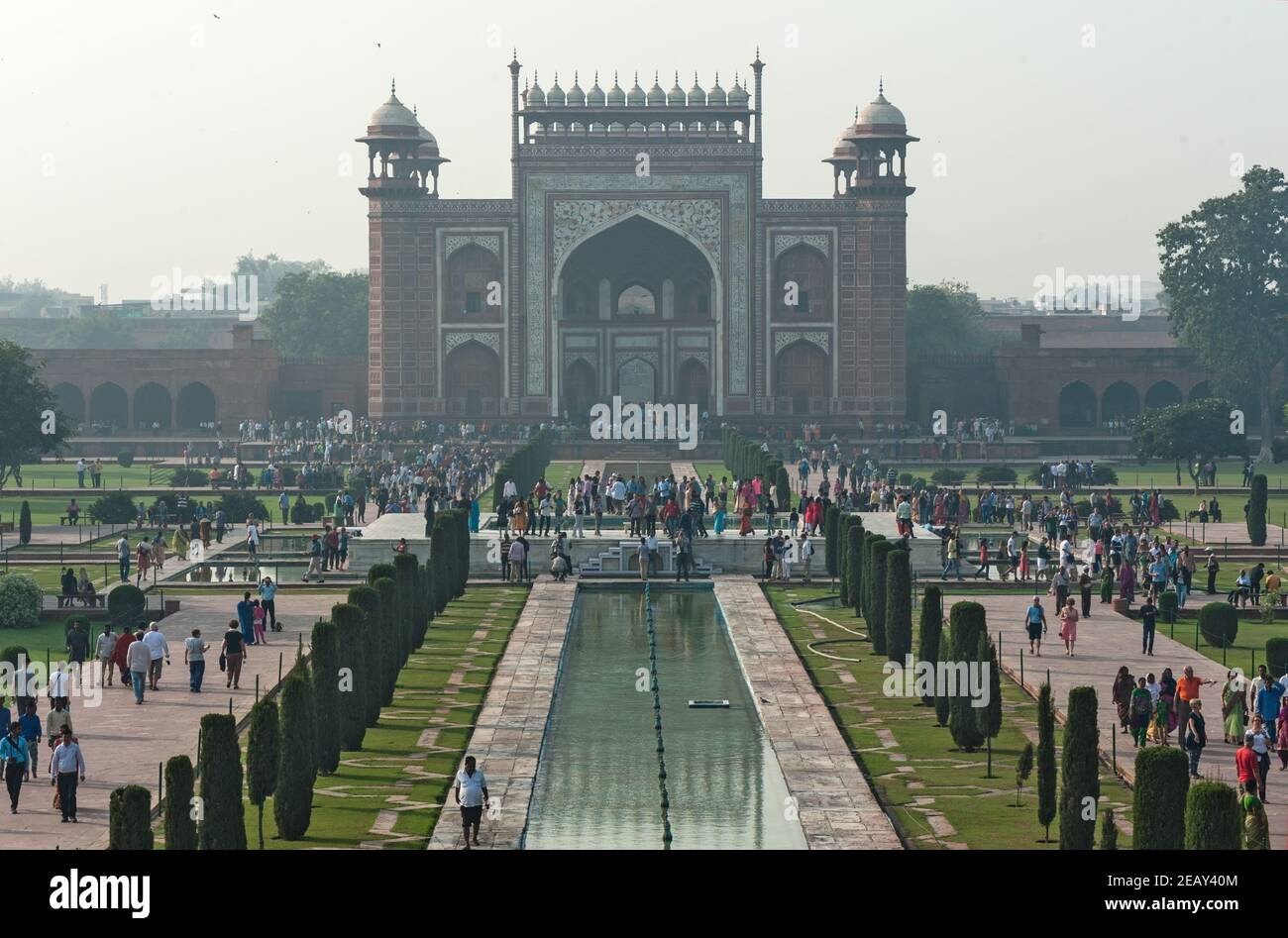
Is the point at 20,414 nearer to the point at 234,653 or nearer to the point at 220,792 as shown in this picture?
the point at 234,653

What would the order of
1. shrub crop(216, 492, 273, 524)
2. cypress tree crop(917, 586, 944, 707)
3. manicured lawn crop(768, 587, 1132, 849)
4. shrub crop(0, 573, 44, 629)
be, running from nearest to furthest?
1. manicured lawn crop(768, 587, 1132, 849)
2. cypress tree crop(917, 586, 944, 707)
3. shrub crop(0, 573, 44, 629)
4. shrub crop(216, 492, 273, 524)

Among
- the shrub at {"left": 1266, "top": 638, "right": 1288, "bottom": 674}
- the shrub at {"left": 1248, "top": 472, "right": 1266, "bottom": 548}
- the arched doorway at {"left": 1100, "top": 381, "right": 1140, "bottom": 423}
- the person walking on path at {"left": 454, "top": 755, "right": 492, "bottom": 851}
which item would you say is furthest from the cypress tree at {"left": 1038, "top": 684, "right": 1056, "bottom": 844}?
the arched doorway at {"left": 1100, "top": 381, "right": 1140, "bottom": 423}

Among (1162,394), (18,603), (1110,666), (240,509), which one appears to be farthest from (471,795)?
(1162,394)

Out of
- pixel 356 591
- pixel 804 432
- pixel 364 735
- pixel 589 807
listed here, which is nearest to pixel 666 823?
pixel 589 807

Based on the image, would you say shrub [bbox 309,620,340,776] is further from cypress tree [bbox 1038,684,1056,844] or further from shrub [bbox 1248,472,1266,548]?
shrub [bbox 1248,472,1266,548]

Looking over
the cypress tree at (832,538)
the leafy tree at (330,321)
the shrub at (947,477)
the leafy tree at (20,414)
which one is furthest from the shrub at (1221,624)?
the leafy tree at (330,321)

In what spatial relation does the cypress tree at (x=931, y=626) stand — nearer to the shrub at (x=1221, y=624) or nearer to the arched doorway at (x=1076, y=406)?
the shrub at (x=1221, y=624)
